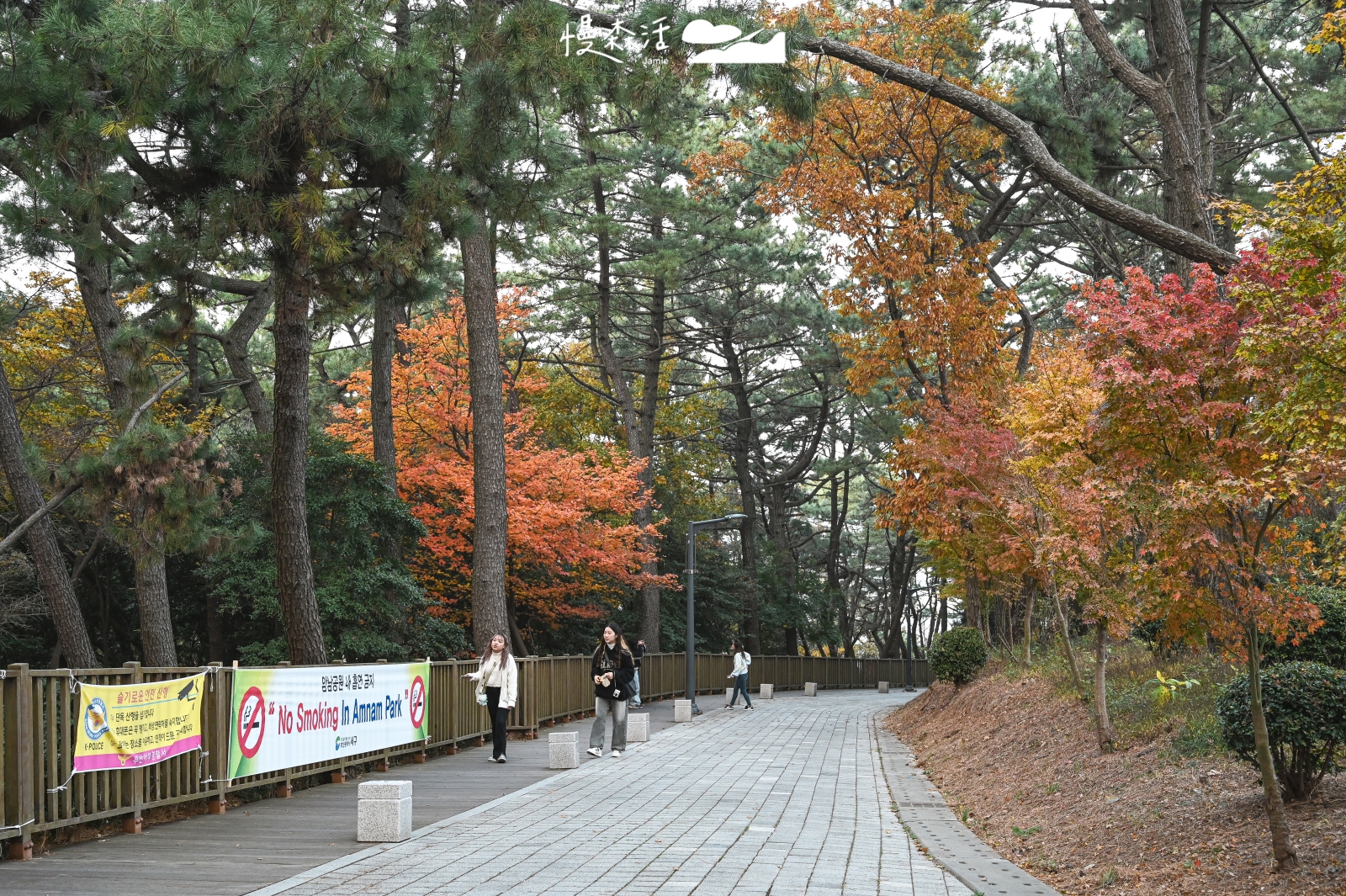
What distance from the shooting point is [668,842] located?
9.26 metres

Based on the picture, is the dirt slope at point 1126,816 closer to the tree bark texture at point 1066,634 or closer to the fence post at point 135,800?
the tree bark texture at point 1066,634

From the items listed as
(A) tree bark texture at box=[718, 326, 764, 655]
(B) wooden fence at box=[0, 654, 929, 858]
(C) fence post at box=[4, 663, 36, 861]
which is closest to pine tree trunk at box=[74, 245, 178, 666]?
(B) wooden fence at box=[0, 654, 929, 858]

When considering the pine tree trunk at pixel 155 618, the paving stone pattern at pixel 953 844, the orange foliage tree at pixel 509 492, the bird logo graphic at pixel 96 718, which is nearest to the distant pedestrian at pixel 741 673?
the orange foliage tree at pixel 509 492

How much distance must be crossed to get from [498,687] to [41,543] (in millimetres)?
6966

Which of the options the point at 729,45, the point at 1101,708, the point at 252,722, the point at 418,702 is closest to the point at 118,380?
the point at 418,702

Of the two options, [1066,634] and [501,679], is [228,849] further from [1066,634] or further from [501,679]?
[1066,634]

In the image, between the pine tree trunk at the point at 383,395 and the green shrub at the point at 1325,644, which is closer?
the green shrub at the point at 1325,644

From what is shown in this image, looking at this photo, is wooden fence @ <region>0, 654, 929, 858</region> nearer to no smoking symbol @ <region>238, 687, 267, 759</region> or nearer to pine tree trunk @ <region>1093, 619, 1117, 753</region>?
no smoking symbol @ <region>238, 687, 267, 759</region>

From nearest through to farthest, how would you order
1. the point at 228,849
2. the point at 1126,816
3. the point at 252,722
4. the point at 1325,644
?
1. the point at 228,849
2. the point at 1126,816
3. the point at 1325,644
4. the point at 252,722

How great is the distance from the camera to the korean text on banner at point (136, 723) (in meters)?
9.15

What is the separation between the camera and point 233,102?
11641mm

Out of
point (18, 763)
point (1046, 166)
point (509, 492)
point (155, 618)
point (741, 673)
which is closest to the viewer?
point (18, 763)

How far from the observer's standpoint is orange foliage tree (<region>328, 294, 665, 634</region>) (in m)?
27.1

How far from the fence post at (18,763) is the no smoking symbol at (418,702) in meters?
7.10
